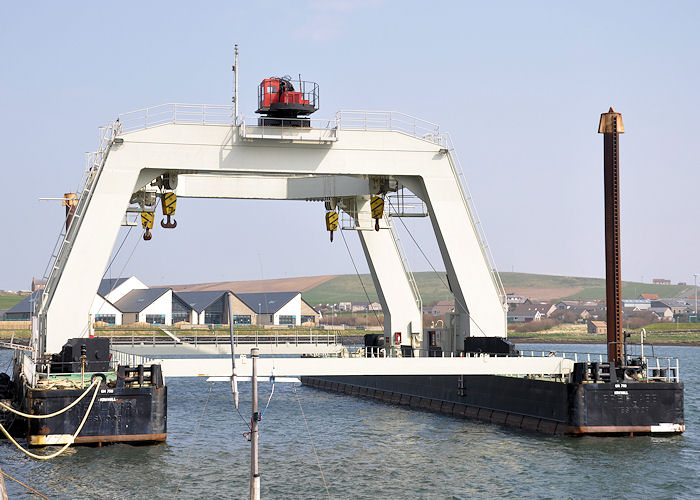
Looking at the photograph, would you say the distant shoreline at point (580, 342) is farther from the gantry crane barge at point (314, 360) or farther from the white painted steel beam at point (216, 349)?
the gantry crane barge at point (314, 360)

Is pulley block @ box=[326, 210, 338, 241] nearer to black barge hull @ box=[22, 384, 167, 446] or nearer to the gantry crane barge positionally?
the gantry crane barge

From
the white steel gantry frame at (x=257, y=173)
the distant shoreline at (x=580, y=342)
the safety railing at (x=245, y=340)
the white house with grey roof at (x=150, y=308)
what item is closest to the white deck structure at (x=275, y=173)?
the white steel gantry frame at (x=257, y=173)

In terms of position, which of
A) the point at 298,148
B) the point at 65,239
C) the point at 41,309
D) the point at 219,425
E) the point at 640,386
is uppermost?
the point at 298,148

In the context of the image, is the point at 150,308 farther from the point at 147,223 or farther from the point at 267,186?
the point at 147,223

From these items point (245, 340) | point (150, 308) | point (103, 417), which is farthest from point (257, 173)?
point (150, 308)

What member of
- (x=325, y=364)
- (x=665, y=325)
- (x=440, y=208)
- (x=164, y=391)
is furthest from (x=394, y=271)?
(x=665, y=325)

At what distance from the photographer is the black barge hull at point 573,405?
124 feet

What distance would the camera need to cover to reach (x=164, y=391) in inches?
1423

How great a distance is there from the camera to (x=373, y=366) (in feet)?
128

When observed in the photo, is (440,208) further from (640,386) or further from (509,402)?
(640,386)

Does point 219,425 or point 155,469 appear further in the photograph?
point 219,425

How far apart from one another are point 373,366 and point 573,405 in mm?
8467

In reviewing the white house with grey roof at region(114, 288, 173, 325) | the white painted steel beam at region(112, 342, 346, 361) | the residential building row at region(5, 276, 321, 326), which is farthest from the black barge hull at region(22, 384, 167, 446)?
the residential building row at region(5, 276, 321, 326)

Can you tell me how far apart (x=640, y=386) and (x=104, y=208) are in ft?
80.2
